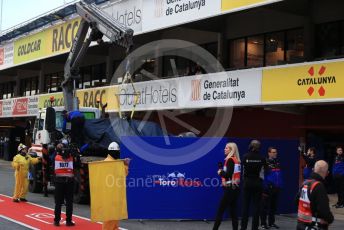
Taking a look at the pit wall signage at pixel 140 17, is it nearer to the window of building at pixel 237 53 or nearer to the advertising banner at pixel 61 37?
the advertising banner at pixel 61 37

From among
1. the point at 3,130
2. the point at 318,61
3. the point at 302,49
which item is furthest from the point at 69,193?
the point at 3,130

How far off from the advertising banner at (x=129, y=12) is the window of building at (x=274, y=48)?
17.0ft

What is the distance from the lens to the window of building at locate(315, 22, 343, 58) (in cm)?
1817

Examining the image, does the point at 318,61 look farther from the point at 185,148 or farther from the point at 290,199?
the point at 185,148

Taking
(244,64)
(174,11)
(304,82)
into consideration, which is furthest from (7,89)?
(304,82)

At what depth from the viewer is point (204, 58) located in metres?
23.4

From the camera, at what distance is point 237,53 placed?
73.5 feet

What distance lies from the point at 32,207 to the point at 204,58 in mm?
11848

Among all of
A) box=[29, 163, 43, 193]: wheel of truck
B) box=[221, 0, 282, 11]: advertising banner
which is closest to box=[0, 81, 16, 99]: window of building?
box=[29, 163, 43, 193]: wheel of truck

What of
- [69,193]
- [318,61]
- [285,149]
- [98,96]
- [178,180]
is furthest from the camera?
[98,96]

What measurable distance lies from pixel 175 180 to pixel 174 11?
9.11m

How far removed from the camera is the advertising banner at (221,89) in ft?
56.1

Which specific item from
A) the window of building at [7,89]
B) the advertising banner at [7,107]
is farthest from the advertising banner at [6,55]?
the window of building at [7,89]

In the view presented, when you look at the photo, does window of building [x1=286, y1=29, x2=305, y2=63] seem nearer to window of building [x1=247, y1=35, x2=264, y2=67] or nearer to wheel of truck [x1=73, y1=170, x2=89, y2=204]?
window of building [x1=247, y1=35, x2=264, y2=67]
